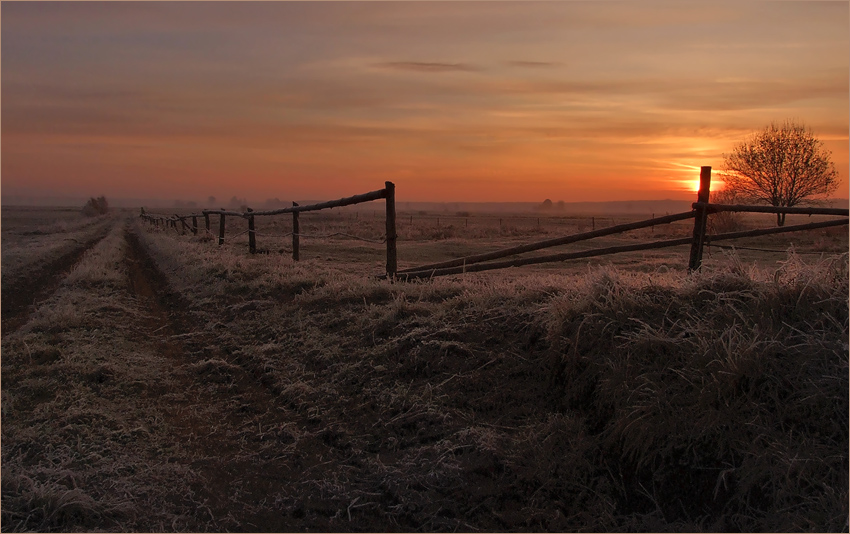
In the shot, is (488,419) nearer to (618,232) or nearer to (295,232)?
(618,232)

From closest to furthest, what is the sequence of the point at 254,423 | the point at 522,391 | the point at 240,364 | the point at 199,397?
the point at 522,391
the point at 254,423
the point at 199,397
the point at 240,364

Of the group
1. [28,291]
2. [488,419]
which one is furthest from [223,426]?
[28,291]

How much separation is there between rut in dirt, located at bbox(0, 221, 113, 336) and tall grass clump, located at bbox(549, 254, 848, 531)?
7.98m

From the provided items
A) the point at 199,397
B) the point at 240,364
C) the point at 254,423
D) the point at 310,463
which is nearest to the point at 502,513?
the point at 310,463

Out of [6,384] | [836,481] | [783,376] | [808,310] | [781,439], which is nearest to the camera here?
[836,481]

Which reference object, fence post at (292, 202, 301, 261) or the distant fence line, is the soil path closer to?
the distant fence line

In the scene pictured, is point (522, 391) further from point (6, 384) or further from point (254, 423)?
point (6, 384)

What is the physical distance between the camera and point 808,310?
3.45m

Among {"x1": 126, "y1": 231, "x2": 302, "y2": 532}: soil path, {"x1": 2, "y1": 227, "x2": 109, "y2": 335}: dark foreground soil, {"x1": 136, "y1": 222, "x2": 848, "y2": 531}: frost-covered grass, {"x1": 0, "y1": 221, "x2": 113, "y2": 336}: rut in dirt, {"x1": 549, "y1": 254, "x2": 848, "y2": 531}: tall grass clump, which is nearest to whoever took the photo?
{"x1": 549, "y1": 254, "x2": 848, "y2": 531}: tall grass clump

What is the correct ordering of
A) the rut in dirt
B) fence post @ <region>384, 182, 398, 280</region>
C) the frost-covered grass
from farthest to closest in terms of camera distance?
1. the rut in dirt
2. fence post @ <region>384, 182, 398, 280</region>
3. the frost-covered grass

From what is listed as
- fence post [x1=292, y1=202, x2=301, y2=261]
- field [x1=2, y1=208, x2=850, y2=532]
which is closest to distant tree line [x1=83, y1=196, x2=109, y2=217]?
fence post [x1=292, y1=202, x2=301, y2=261]

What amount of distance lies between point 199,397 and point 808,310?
4809mm

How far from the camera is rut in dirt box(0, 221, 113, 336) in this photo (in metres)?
8.49

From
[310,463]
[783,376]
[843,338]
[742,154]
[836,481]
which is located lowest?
[310,463]
